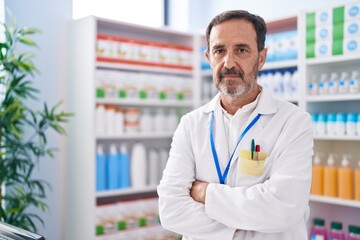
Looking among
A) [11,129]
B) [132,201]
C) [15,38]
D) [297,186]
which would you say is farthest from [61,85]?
[297,186]

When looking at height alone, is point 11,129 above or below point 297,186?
above

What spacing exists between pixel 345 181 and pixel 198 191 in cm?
153

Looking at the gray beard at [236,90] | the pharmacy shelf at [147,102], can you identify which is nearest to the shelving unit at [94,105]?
the pharmacy shelf at [147,102]

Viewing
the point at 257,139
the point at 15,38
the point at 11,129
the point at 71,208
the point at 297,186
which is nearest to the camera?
the point at 297,186

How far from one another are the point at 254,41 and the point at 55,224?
2.49m

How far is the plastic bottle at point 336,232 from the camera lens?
2.80m

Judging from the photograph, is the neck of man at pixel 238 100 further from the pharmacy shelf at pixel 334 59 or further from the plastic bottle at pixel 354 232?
the plastic bottle at pixel 354 232

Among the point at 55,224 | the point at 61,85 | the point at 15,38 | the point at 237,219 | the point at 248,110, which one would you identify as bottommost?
the point at 55,224

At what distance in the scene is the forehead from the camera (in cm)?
163

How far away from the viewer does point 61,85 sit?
336cm

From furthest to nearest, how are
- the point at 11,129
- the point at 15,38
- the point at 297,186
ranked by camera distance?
the point at 15,38
the point at 11,129
the point at 297,186

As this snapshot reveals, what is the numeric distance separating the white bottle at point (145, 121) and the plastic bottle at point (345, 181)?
1.61 m

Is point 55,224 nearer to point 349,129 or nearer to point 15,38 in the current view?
point 15,38

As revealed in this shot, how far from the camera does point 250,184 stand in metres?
1.59
